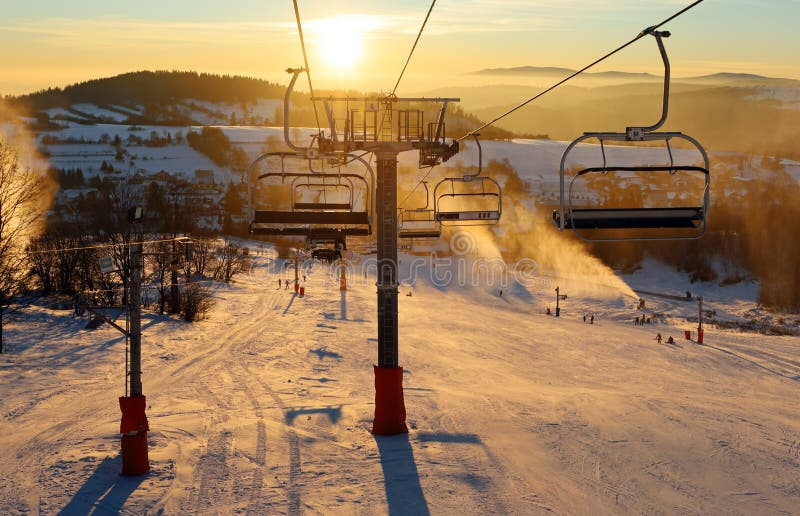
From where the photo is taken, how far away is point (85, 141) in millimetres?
139875

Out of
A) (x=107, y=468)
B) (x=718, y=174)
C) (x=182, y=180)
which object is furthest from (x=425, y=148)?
(x=718, y=174)

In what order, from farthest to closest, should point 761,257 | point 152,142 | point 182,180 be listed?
point 152,142 < point 182,180 < point 761,257

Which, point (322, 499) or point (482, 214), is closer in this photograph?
point (322, 499)

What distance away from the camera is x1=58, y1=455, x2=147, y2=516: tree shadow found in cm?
1205

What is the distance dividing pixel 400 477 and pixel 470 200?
286 feet

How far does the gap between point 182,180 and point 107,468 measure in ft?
328

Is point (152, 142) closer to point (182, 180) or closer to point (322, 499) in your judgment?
point (182, 180)

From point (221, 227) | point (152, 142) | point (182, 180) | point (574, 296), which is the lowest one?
point (574, 296)

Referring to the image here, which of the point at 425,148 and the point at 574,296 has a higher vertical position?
the point at 425,148

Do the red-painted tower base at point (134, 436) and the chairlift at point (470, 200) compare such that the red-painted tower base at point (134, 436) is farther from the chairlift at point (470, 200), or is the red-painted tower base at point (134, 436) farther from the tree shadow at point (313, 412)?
the chairlift at point (470, 200)

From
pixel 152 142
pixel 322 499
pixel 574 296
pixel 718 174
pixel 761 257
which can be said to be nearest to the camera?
pixel 322 499

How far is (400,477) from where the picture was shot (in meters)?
13.7

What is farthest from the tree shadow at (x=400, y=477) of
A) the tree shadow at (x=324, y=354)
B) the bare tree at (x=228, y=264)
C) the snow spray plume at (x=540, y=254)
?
the snow spray plume at (x=540, y=254)

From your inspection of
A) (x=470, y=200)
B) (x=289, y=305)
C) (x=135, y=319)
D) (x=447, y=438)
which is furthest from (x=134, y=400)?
(x=470, y=200)
